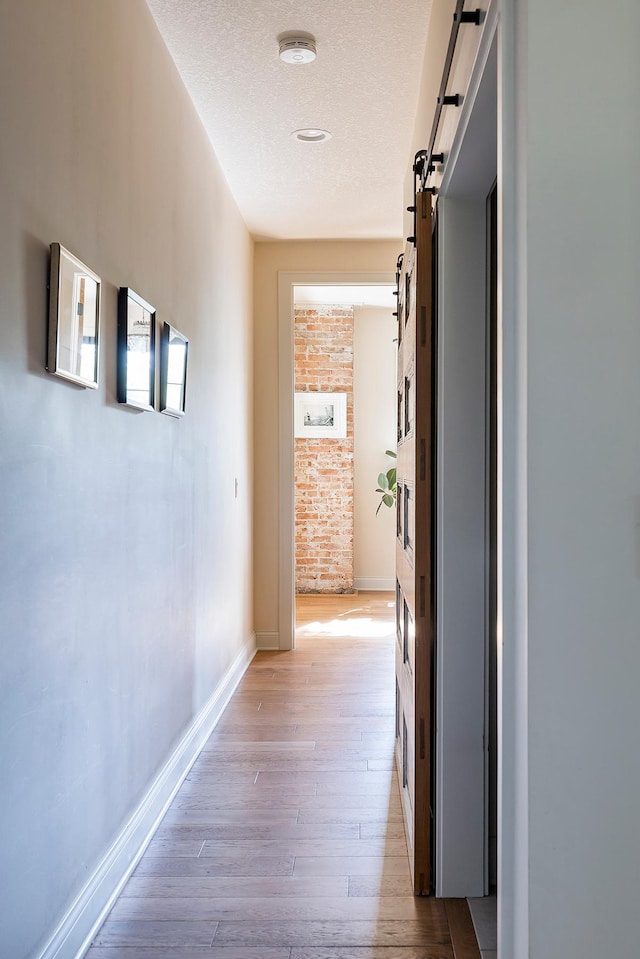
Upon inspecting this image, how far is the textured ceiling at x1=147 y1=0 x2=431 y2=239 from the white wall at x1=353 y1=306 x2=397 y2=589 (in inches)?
128

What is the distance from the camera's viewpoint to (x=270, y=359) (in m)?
5.33

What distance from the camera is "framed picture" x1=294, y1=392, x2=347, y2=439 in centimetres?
792

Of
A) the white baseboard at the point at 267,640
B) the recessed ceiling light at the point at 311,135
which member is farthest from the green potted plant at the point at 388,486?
the recessed ceiling light at the point at 311,135

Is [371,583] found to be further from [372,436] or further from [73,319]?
[73,319]

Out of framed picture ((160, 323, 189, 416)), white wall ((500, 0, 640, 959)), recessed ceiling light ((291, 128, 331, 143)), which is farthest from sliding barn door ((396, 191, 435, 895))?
recessed ceiling light ((291, 128, 331, 143))

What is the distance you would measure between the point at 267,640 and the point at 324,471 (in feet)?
9.55

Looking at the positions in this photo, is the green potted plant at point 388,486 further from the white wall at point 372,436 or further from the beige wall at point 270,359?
the beige wall at point 270,359

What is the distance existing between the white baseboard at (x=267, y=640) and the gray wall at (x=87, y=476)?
1.86m

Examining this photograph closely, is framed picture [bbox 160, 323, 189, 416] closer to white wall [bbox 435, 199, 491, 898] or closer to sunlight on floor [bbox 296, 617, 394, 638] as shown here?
white wall [bbox 435, 199, 491, 898]

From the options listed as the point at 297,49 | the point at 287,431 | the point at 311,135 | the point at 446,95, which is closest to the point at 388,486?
the point at 287,431

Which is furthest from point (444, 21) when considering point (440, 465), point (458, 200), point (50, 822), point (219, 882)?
point (219, 882)

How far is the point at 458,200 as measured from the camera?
6.95ft

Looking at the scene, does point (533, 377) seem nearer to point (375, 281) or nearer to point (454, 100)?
point (454, 100)

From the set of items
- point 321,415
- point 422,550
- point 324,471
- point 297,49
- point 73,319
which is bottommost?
point 422,550
